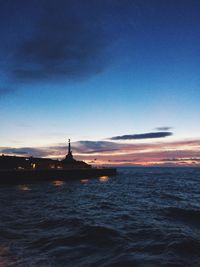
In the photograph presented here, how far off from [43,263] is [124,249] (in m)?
5.41

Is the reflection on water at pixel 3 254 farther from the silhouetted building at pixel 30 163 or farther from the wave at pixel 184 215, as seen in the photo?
the silhouetted building at pixel 30 163

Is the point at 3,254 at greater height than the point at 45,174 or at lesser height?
lesser

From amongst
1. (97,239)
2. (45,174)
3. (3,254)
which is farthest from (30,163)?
(3,254)

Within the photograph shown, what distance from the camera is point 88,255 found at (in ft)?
51.5

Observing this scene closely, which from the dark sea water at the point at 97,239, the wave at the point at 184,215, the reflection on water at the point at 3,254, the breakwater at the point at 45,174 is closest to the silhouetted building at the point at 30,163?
the breakwater at the point at 45,174

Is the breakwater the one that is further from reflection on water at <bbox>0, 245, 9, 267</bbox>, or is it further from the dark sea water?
reflection on water at <bbox>0, 245, 9, 267</bbox>

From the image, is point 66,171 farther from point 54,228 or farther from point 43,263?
point 43,263

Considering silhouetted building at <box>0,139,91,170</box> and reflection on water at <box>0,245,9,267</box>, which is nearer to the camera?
reflection on water at <box>0,245,9,267</box>

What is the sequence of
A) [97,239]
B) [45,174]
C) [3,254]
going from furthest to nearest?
[45,174] < [97,239] < [3,254]

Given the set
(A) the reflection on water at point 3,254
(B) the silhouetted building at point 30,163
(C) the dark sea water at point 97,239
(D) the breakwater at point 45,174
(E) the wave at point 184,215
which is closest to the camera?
(A) the reflection on water at point 3,254

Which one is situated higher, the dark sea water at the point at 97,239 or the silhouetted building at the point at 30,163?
the silhouetted building at the point at 30,163

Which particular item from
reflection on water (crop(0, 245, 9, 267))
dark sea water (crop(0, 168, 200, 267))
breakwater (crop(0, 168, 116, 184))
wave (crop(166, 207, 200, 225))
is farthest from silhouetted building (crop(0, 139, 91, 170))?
reflection on water (crop(0, 245, 9, 267))

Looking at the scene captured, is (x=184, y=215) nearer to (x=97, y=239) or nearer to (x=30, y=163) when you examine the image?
(x=97, y=239)

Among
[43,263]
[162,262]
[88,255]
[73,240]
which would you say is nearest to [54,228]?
[73,240]
